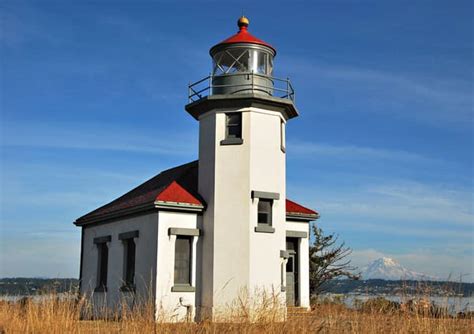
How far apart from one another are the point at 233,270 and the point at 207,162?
3792 mm

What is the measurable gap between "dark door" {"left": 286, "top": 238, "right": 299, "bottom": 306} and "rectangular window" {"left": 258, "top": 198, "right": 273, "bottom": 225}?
3257 mm

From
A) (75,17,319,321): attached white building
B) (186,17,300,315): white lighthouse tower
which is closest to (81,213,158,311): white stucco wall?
(75,17,319,321): attached white building

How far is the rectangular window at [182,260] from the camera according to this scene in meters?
19.2

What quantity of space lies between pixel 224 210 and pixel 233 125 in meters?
2.90

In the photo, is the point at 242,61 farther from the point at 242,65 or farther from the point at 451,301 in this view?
the point at 451,301

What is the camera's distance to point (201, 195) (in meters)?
20.2

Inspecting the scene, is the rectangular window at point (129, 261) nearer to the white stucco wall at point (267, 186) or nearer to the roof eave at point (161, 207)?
the roof eave at point (161, 207)

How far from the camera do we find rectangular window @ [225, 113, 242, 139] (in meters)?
19.7

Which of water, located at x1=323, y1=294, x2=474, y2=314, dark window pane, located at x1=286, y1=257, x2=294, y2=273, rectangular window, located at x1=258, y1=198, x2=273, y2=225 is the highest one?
rectangular window, located at x1=258, y1=198, x2=273, y2=225

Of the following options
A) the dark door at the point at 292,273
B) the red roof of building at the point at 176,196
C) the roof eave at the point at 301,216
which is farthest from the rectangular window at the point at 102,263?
the roof eave at the point at 301,216

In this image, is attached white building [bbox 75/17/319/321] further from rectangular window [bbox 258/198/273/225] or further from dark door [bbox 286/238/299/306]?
dark door [bbox 286/238/299/306]

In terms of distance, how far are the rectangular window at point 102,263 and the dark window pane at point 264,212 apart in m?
6.96

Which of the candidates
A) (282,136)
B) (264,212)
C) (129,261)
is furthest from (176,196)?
(282,136)

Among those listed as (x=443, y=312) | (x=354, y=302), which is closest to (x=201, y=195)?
(x=354, y=302)
